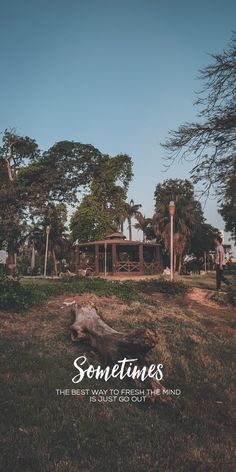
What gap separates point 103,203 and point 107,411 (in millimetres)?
36981

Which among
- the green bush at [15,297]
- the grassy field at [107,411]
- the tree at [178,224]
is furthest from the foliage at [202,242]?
the grassy field at [107,411]

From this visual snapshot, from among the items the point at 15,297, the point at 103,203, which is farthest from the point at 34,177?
the point at 15,297

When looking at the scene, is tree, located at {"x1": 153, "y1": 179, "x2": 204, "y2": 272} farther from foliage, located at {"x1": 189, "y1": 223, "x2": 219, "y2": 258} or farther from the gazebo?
foliage, located at {"x1": 189, "y1": 223, "x2": 219, "y2": 258}

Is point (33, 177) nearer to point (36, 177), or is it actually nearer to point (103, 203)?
point (36, 177)

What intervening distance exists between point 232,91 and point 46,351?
5.94m

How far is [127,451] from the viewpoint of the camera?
12.0 ft

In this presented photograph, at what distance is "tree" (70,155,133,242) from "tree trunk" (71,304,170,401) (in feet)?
104

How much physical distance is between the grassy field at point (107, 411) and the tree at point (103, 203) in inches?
1223

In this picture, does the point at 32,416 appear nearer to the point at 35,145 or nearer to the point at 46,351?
the point at 46,351

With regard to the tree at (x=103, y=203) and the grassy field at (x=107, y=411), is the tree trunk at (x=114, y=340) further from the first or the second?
the tree at (x=103, y=203)

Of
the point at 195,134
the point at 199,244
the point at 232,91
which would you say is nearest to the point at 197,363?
the point at 195,134

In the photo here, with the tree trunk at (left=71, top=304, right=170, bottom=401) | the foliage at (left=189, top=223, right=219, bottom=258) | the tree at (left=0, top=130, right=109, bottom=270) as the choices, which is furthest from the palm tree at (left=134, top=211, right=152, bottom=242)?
the tree trunk at (left=71, top=304, right=170, bottom=401)

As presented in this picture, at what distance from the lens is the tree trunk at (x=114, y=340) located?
5.50 meters

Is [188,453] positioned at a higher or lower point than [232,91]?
lower
